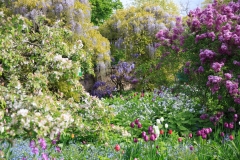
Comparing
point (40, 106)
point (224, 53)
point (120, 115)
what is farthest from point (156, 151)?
point (120, 115)

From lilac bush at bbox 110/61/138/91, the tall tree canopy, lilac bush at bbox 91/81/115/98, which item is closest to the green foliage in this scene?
lilac bush at bbox 110/61/138/91

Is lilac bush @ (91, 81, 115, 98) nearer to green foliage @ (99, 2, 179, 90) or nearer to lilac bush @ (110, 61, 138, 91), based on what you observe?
lilac bush @ (110, 61, 138, 91)

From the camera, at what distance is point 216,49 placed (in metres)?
7.06

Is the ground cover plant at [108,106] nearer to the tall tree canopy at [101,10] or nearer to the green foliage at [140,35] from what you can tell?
the green foliage at [140,35]

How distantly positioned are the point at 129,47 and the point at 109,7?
9.73 meters

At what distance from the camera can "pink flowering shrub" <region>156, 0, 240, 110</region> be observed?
21.6ft

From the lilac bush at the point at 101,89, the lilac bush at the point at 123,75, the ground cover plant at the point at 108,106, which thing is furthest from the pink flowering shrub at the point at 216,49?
the lilac bush at the point at 101,89

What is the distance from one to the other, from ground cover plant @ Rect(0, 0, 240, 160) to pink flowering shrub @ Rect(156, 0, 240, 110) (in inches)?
0.7

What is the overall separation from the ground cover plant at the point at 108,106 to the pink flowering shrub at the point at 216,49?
19 millimetres

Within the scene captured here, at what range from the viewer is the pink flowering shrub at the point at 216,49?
658 cm

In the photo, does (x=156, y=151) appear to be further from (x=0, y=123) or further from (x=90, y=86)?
(x=90, y=86)

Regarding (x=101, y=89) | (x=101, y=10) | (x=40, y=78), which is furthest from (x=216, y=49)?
(x=101, y=10)

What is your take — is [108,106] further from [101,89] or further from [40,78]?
[101,89]

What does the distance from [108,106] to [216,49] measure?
2693 millimetres
